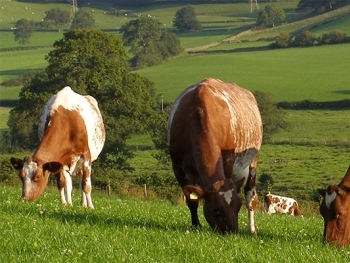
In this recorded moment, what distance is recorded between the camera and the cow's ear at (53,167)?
619 inches

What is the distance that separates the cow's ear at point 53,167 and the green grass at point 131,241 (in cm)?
205

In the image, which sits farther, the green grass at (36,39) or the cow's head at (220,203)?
the green grass at (36,39)

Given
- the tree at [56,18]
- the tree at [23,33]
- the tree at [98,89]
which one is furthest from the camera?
the tree at [56,18]

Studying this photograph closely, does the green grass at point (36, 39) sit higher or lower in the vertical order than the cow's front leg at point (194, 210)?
lower

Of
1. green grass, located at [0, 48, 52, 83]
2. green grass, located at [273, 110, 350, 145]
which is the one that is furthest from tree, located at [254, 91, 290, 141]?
green grass, located at [0, 48, 52, 83]

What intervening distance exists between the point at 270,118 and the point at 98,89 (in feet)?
72.3

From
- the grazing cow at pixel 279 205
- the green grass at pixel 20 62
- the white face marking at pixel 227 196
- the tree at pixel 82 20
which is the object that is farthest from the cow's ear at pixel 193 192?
the tree at pixel 82 20

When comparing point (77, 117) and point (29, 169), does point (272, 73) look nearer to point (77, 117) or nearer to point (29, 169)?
point (77, 117)

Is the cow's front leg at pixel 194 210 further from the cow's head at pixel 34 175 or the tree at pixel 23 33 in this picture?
the tree at pixel 23 33

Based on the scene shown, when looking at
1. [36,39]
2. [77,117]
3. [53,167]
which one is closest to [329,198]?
[53,167]

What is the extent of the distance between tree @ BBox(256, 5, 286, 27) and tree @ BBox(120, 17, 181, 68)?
25.8 meters

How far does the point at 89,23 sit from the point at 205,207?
525 ft

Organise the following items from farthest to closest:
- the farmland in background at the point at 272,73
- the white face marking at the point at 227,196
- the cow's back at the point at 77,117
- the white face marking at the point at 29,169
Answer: the farmland in background at the point at 272,73, the cow's back at the point at 77,117, the white face marking at the point at 29,169, the white face marking at the point at 227,196

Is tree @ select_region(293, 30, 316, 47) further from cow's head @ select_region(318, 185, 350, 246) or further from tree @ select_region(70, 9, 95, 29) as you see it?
cow's head @ select_region(318, 185, 350, 246)
